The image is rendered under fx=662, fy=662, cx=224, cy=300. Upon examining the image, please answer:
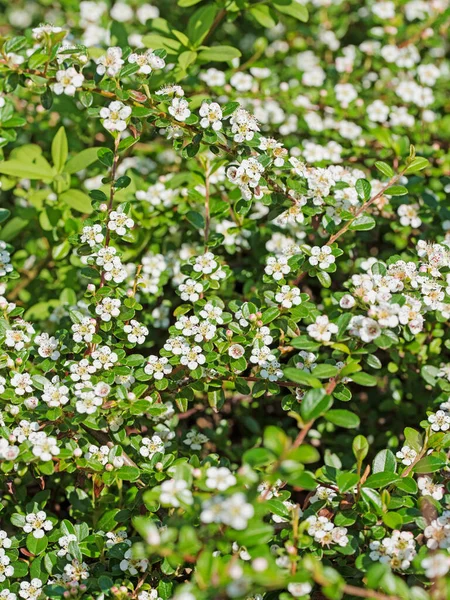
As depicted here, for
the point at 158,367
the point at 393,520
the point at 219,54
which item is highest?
the point at 219,54

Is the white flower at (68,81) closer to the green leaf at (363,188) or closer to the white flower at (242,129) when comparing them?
the white flower at (242,129)

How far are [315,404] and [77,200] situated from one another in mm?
1573

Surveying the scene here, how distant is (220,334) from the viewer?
7.06 feet

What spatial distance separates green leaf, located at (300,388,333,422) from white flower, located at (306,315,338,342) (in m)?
0.25

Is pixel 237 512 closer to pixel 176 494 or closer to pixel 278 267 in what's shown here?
pixel 176 494

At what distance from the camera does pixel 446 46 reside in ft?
13.1

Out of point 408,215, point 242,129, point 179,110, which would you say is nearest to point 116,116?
point 179,110

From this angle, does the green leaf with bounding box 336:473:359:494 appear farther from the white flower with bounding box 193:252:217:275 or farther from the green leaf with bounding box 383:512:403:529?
the white flower with bounding box 193:252:217:275

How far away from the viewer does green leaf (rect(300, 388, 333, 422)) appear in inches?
61.9

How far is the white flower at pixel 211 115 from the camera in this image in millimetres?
2131

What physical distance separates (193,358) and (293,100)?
173 cm

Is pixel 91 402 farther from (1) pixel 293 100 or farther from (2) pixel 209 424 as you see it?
(1) pixel 293 100

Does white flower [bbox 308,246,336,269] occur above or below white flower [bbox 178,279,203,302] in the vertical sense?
above

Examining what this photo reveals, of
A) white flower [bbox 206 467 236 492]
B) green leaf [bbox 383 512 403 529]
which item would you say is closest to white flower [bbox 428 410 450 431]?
green leaf [bbox 383 512 403 529]
